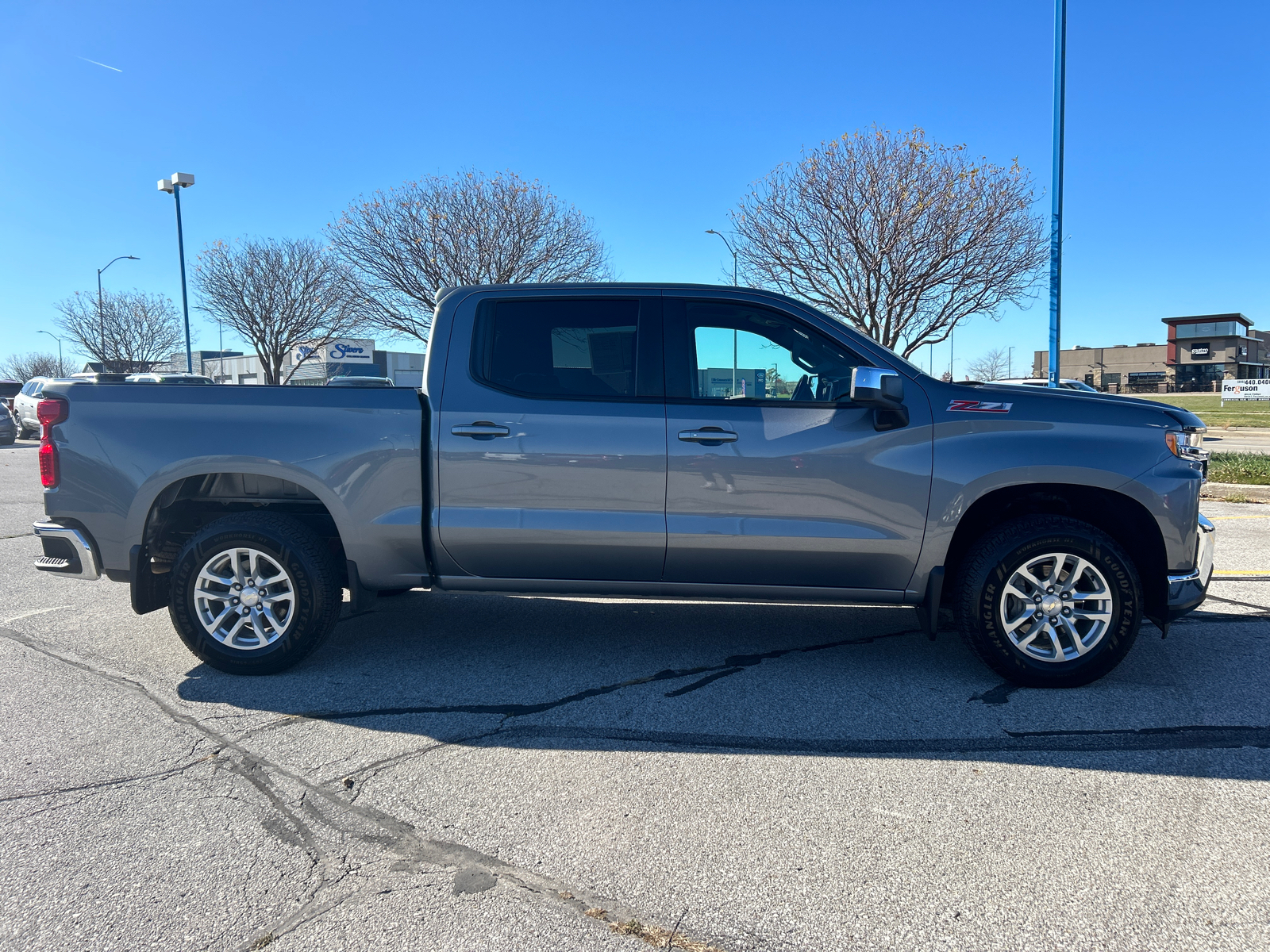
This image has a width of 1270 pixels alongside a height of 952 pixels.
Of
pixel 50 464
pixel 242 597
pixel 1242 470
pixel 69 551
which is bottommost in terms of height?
pixel 1242 470

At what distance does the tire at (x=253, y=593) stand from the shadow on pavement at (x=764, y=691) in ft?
0.51

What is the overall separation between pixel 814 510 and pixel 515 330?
179 cm

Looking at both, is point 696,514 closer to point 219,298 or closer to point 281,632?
point 281,632

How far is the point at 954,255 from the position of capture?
74.8 ft

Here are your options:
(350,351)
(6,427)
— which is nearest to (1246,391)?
(350,351)

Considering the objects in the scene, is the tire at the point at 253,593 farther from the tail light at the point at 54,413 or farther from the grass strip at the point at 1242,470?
the grass strip at the point at 1242,470

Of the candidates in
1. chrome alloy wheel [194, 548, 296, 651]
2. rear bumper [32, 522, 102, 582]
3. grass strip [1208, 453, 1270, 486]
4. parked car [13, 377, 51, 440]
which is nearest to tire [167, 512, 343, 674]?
chrome alloy wheel [194, 548, 296, 651]

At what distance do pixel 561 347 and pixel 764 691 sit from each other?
201cm

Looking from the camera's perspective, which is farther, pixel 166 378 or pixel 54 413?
pixel 166 378

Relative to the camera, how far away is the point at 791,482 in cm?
434

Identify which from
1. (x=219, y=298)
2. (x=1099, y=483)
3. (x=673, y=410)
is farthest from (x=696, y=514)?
(x=219, y=298)

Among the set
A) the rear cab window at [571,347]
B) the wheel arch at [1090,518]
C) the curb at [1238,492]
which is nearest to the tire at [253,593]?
the rear cab window at [571,347]

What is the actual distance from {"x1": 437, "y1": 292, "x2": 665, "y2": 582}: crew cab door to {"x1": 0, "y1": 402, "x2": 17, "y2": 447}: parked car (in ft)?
89.9

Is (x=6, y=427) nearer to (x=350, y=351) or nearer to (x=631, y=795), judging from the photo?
(x=350, y=351)
